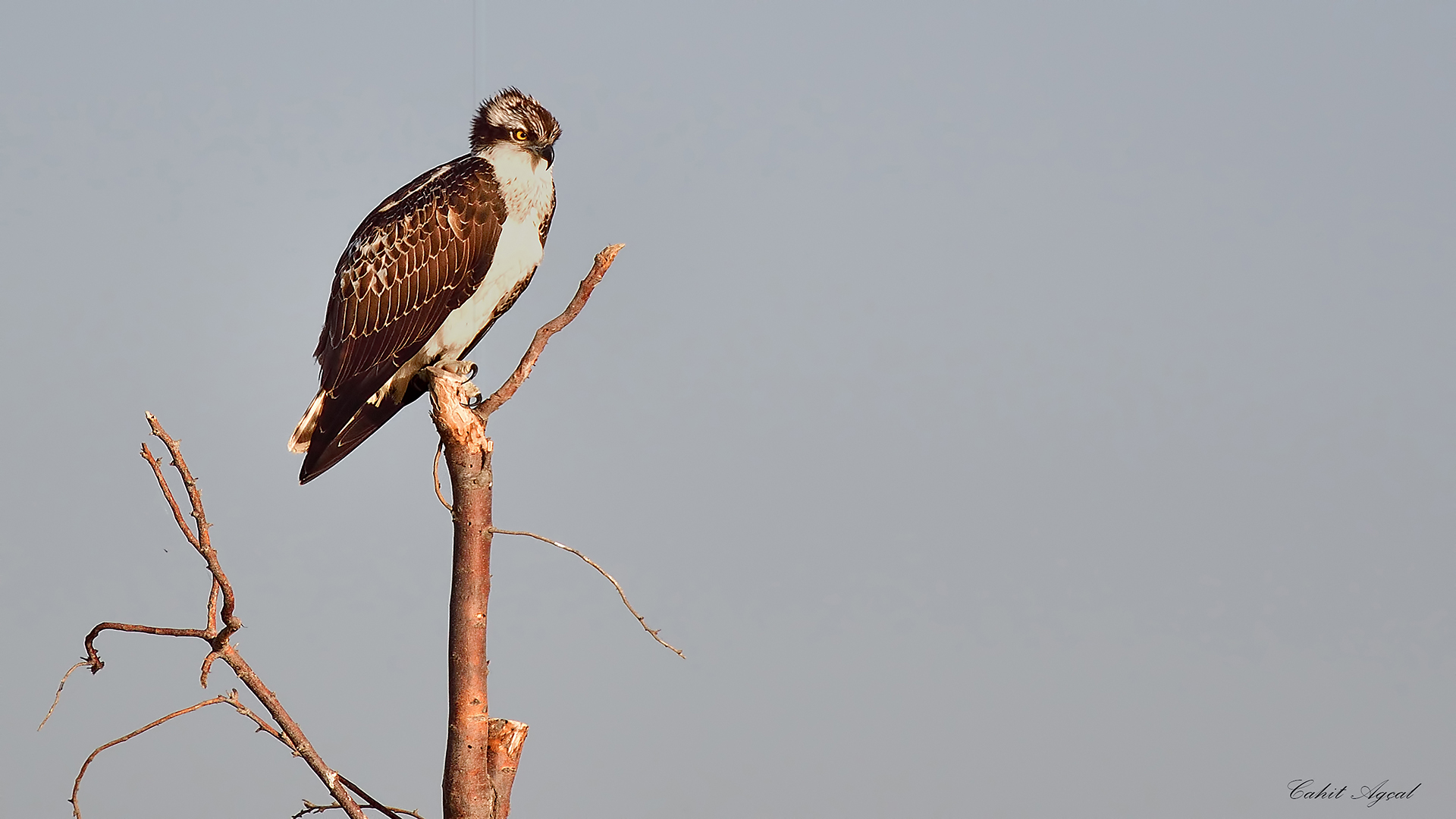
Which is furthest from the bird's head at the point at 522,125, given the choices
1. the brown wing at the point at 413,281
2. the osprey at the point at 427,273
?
the brown wing at the point at 413,281

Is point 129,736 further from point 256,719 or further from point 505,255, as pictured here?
point 505,255

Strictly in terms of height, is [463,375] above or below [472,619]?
above

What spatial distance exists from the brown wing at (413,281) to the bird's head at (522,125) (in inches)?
8.5

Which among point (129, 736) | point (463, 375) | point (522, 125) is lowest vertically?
point (129, 736)

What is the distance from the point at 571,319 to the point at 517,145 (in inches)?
42.6

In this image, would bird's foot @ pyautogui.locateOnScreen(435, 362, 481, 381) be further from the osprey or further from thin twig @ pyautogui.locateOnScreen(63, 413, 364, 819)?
thin twig @ pyautogui.locateOnScreen(63, 413, 364, 819)

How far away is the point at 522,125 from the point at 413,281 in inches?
33.4

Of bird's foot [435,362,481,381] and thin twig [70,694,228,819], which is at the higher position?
bird's foot [435,362,481,381]

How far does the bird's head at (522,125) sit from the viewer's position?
492cm

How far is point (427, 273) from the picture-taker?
15.7 feet

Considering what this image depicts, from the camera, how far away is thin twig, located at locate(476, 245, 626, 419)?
13.8 feet

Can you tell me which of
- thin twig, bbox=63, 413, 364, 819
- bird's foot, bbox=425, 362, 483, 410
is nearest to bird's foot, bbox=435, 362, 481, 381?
bird's foot, bbox=425, 362, 483, 410

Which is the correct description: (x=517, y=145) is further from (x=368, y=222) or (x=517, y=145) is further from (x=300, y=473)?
(x=300, y=473)

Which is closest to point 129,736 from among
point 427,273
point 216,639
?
point 216,639
